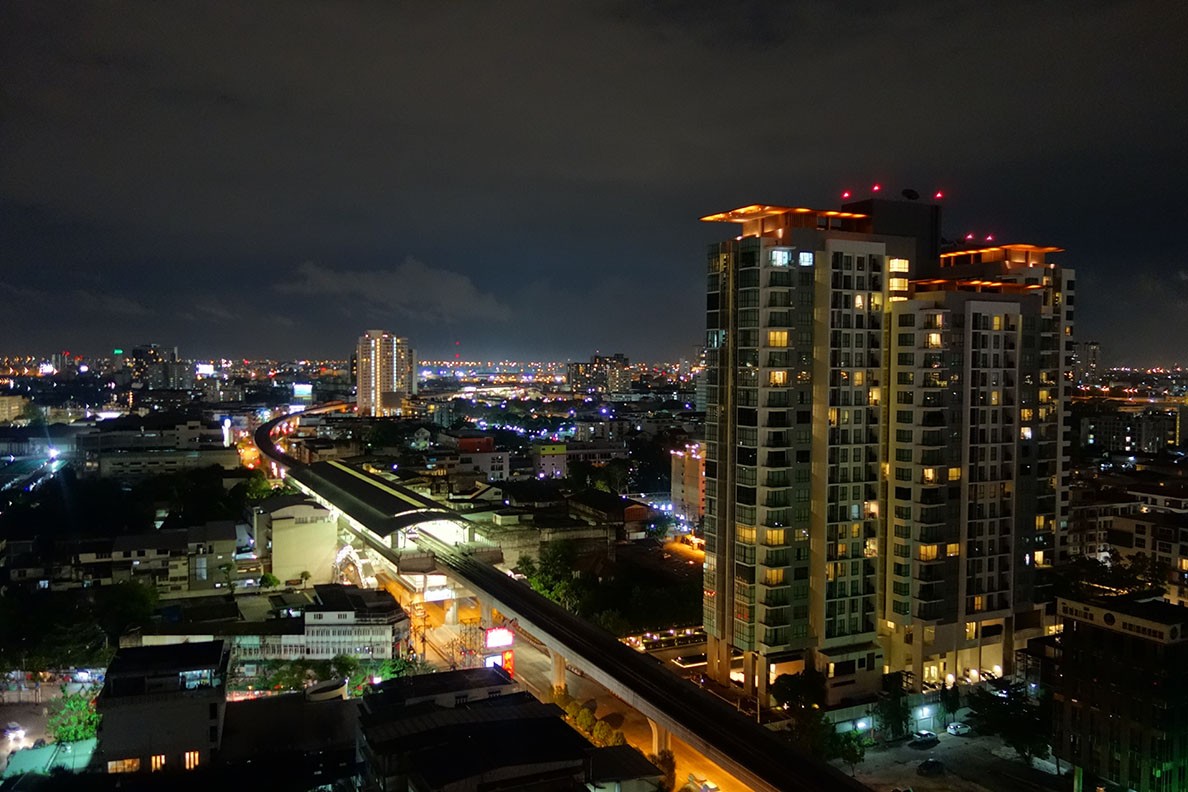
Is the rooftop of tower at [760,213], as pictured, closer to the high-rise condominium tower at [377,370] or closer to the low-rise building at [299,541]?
the low-rise building at [299,541]

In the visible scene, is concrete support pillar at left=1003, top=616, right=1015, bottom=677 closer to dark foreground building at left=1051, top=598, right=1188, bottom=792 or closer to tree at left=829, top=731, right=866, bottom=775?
dark foreground building at left=1051, top=598, right=1188, bottom=792

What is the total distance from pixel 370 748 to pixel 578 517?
51.9ft

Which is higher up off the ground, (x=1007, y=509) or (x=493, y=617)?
(x=1007, y=509)

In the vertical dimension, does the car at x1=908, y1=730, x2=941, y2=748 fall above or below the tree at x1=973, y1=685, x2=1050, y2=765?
below

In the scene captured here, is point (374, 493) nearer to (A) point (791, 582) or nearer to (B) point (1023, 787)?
(A) point (791, 582)

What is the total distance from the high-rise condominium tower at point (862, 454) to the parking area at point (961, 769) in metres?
1.46

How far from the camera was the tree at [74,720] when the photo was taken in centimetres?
1294

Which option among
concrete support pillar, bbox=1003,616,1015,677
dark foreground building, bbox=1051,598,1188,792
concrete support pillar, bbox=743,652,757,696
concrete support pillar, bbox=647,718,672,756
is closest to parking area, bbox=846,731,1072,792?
dark foreground building, bbox=1051,598,1188,792

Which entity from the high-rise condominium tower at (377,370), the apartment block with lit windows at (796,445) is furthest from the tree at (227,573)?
the high-rise condominium tower at (377,370)

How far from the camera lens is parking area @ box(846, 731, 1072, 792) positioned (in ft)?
37.2

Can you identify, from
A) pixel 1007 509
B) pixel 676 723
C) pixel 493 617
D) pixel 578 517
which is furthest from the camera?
pixel 578 517

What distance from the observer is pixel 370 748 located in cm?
1007

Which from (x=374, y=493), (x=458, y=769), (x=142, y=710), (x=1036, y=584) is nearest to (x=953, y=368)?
(x=1036, y=584)

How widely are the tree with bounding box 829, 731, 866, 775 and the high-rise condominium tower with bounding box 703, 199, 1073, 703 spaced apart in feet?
5.86
